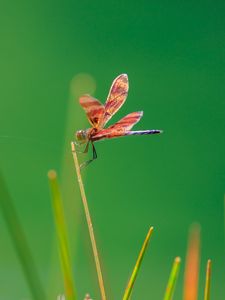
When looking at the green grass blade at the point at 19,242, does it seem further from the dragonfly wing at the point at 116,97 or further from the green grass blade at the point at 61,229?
the dragonfly wing at the point at 116,97

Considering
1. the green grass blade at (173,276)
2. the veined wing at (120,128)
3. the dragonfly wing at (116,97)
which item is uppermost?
the dragonfly wing at (116,97)

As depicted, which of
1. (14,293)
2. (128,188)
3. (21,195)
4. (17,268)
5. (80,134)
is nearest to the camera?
(80,134)

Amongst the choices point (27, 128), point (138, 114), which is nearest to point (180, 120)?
point (27, 128)

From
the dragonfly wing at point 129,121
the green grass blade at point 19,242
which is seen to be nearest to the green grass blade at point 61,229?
the green grass blade at point 19,242

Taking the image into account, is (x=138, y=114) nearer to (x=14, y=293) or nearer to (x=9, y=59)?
(x=14, y=293)

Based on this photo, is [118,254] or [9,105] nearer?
[118,254]

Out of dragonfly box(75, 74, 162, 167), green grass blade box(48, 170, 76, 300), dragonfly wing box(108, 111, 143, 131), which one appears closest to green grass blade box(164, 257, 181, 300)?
green grass blade box(48, 170, 76, 300)

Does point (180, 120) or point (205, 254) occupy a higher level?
point (180, 120)
